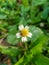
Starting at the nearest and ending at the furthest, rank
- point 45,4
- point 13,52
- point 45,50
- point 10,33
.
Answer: point 13,52
point 45,50
point 10,33
point 45,4

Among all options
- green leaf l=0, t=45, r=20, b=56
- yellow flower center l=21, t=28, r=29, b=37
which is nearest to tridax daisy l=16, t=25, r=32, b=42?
yellow flower center l=21, t=28, r=29, b=37

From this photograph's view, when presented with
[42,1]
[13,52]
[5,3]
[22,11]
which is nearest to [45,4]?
[42,1]

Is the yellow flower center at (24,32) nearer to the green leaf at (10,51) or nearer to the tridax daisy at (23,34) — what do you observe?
the tridax daisy at (23,34)

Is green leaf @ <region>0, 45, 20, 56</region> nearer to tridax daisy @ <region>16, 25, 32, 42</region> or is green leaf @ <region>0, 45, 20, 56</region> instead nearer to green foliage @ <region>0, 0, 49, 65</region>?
green foliage @ <region>0, 0, 49, 65</region>

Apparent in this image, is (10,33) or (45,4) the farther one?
(45,4)

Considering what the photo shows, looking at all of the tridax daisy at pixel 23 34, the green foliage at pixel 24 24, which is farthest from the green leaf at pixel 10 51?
the tridax daisy at pixel 23 34

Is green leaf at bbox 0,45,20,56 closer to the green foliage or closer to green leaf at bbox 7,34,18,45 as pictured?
the green foliage

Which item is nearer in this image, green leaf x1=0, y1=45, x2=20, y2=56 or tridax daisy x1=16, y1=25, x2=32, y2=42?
green leaf x1=0, y1=45, x2=20, y2=56

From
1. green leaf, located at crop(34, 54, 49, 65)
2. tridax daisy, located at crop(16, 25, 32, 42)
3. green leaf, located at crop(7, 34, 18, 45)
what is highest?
tridax daisy, located at crop(16, 25, 32, 42)

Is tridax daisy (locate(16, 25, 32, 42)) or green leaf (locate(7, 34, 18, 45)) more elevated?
tridax daisy (locate(16, 25, 32, 42))

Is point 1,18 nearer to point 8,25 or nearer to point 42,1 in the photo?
point 8,25

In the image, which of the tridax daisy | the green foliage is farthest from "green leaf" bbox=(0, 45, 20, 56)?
the tridax daisy
